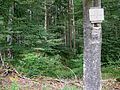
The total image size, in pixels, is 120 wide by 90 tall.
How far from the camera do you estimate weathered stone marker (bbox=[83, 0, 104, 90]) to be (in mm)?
1965

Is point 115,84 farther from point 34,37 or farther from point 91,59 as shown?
point 34,37

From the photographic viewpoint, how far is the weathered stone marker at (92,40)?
196cm

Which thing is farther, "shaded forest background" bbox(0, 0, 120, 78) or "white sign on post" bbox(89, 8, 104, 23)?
"shaded forest background" bbox(0, 0, 120, 78)

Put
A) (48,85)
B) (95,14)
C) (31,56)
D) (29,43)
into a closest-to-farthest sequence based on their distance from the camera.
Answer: (95,14) → (48,85) → (29,43) → (31,56)

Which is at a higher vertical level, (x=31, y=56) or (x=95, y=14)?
(x=95, y=14)

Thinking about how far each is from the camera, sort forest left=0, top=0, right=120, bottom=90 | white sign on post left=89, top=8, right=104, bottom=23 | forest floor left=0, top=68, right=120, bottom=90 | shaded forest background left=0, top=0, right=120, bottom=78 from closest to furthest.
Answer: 1. white sign on post left=89, top=8, right=104, bottom=23
2. forest floor left=0, top=68, right=120, bottom=90
3. forest left=0, top=0, right=120, bottom=90
4. shaded forest background left=0, top=0, right=120, bottom=78

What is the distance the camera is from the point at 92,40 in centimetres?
201

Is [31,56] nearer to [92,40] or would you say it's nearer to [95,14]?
[92,40]

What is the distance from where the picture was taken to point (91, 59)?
202 cm

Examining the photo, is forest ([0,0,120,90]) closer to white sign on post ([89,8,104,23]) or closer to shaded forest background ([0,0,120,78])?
shaded forest background ([0,0,120,78])

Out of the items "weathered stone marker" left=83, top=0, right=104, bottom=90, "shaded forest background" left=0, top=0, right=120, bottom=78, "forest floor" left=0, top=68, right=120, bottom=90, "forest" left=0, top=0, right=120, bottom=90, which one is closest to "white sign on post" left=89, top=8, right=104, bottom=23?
"weathered stone marker" left=83, top=0, right=104, bottom=90

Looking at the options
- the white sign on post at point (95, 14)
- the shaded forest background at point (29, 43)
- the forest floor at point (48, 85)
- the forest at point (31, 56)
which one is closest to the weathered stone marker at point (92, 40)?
the white sign on post at point (95, 14)

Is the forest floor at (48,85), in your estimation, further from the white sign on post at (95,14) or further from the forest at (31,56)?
the white sign on post at (95,14)

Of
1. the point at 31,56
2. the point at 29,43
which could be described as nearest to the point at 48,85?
the point at 29,43
